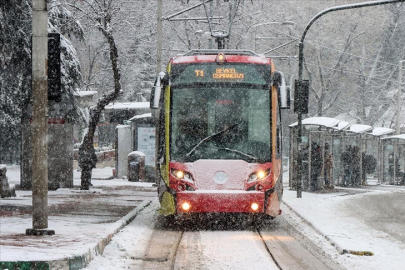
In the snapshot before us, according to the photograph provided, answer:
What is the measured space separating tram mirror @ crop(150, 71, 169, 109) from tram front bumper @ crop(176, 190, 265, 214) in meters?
1.65

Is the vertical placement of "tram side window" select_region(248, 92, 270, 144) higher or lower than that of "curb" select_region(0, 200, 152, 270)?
higher

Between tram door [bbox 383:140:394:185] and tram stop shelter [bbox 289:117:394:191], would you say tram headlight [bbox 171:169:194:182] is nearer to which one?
tram stop shelter [bbox 289:117:394:191]

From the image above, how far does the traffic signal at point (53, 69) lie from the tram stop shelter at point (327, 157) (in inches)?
444

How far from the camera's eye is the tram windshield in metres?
13.9

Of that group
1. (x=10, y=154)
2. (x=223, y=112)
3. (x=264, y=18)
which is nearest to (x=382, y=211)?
(x=223, y=112)

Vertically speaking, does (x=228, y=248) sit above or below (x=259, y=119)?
below

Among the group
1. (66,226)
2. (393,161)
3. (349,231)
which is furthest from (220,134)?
(393,161)

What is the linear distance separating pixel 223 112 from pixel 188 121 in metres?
0.67

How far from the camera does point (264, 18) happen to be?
51750mm

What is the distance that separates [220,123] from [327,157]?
1423 centimetres

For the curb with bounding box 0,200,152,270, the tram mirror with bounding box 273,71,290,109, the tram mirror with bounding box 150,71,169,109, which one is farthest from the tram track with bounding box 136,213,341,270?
the tram mirror with bounding box 273,71,290,109

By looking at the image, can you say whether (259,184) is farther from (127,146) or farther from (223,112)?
(127,146)

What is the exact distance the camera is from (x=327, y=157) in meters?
27.5

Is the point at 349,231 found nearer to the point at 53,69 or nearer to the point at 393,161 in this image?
the point at 53,69
